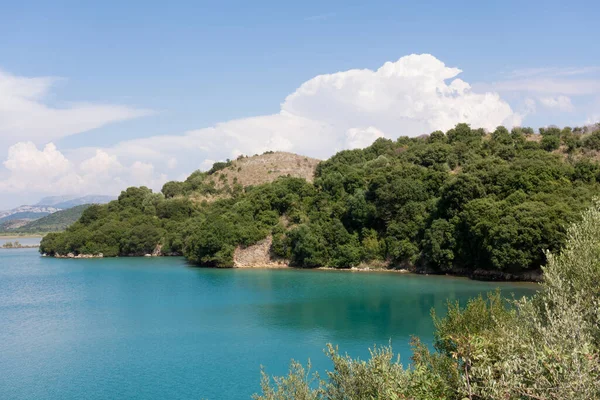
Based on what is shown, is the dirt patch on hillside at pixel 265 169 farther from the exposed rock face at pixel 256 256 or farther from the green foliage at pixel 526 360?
the green foliage at pixel 526 360

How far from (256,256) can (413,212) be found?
21650 millimetres

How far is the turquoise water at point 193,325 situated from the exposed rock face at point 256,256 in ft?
13.8

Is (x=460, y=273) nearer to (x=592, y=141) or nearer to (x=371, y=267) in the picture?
(x=371, y=267)

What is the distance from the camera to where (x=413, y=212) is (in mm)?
58125

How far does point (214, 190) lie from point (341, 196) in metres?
37.5

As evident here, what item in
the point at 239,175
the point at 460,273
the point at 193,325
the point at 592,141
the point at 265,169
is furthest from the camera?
the point at 265,169

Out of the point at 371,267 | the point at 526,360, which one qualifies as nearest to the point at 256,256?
the point at 371,267

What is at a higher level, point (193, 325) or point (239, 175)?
point (239, 175)

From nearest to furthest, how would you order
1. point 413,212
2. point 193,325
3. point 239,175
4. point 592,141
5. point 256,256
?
point 193,325 < point 413,212 < point 592,141 < point 256,256 < point 239,175

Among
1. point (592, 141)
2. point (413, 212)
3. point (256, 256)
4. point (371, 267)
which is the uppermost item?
point (592, 141)

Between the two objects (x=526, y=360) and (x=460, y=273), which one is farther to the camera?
(x=460, y=273)

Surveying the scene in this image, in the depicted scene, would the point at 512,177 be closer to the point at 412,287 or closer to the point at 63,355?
the point at 412,287

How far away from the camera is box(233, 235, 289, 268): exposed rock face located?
65.8 metres

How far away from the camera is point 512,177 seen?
51312mm
